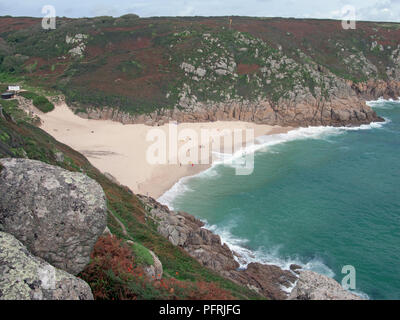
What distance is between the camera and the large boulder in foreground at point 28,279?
5743 mm

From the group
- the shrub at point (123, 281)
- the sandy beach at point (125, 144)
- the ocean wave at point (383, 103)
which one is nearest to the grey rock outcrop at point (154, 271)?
the shrub at point (123, 281)

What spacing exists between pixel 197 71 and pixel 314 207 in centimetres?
3768

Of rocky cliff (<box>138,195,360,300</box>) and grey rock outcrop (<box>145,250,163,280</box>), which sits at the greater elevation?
Result: grey rock outcrop (<box>145,250,163,280</box>)

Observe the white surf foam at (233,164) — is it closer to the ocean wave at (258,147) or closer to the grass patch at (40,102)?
the ocean wave at (258,147)

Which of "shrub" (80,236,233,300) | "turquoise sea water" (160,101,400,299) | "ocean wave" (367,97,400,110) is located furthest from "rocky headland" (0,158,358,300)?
"ocean wave" (367,97,400,110)

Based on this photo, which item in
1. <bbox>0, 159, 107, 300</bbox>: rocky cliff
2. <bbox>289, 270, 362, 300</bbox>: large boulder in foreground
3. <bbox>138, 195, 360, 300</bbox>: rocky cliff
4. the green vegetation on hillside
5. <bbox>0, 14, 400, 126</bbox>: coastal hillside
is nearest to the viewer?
<bbox>0, 159, 107, 300</bbox>: rocky cliff

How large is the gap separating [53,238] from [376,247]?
22.6 meters

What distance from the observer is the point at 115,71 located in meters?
58.4

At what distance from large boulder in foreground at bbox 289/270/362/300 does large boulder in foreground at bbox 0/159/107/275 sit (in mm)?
6011

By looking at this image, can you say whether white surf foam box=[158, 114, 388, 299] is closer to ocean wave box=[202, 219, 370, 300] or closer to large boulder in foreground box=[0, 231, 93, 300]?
ocean wave box=[202, 219, 370, 300]

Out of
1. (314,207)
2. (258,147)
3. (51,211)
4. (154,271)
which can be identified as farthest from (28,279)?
(258,147)

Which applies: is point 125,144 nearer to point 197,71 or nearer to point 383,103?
point 197,71

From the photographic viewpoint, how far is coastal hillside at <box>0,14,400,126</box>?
52719mm
